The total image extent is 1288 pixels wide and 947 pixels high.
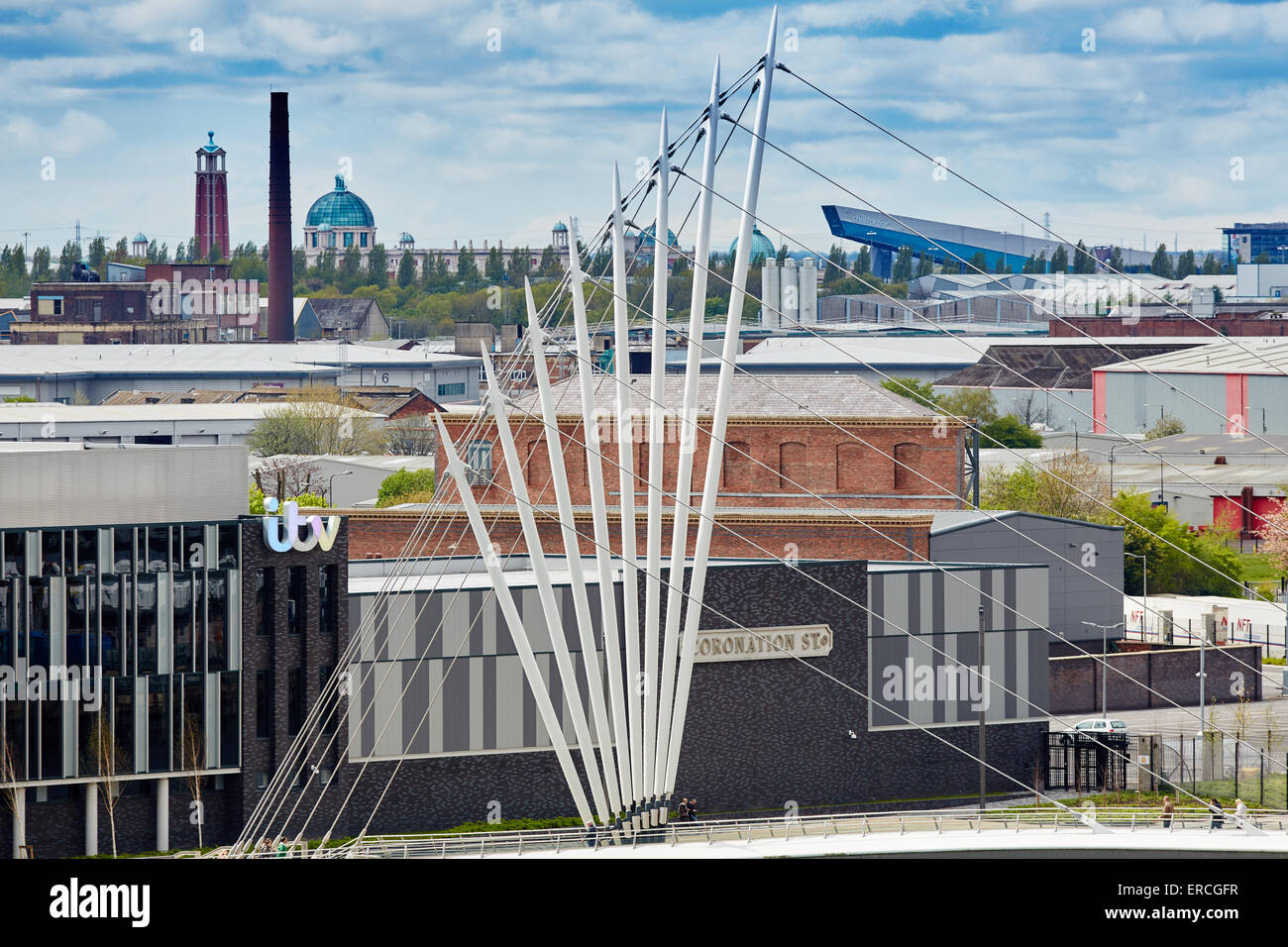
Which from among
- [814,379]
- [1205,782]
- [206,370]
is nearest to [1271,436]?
[814,379]

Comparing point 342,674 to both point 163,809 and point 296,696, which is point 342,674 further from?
point 163,809

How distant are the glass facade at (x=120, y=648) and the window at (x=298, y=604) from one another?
109 cm

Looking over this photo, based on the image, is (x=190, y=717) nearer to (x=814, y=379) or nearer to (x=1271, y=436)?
(x=814, y=379)

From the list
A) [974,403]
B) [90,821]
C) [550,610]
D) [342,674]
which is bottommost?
[90,821]

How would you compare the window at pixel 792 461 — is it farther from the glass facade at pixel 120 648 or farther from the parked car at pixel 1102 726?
the glass facade at pixel 120 648

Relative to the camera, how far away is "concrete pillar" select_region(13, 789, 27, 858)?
119 feet

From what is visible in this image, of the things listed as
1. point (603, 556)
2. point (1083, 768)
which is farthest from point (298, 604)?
point (1083, 768)

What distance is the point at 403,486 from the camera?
7506 centimetres

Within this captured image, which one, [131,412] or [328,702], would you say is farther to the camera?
[131,412]

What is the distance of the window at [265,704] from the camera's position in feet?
127

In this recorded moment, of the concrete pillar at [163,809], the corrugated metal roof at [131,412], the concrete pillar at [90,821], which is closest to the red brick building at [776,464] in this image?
the concrete pillar at [163,809]

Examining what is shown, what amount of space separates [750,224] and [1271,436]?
70697 millimetres

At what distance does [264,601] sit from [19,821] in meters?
6.25

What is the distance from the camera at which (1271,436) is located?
95.5 metres
